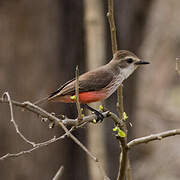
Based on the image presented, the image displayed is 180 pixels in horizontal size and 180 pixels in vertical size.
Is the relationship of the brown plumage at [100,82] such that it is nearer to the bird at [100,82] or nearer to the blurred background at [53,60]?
the bird at [100,82]

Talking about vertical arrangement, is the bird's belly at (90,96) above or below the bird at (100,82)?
below

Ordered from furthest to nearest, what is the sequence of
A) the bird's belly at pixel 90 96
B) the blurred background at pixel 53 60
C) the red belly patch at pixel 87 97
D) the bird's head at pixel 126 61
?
1. the blurred background at pixel 53 60
2. the bird's head at pixel 126 61
3. the bird's belly at pixel 90 96
4. the red belly patch at pixel 87 97

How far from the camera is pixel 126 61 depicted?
5301mm

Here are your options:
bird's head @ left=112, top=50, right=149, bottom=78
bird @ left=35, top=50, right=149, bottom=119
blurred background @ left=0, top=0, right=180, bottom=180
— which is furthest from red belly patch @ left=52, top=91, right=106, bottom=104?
blurred background @ left=0, top=0, right=180, bottom=180

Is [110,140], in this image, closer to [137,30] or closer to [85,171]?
[85,171]

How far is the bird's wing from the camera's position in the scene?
14.8 ft

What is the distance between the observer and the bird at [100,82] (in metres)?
4.46

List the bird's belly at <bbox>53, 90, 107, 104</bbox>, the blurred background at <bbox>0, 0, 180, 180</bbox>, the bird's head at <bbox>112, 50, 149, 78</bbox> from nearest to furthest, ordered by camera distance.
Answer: the bird's belly at <bbox>53, 90, 107, 104</bbox>, the bird's head at <bbox>112, 50, 149, 78</bbox>, the blurred background at <bbox>0, 0, 180, 180</bbox>

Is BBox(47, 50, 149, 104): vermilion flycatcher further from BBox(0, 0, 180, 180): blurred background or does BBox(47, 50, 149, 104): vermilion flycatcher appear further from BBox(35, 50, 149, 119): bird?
BBox(0, 0, 180, 180): blurred background

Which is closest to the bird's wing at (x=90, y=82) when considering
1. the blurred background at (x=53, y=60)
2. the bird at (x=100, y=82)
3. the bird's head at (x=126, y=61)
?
the bird at (x=100, y=82)

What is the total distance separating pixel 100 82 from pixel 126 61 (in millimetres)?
442

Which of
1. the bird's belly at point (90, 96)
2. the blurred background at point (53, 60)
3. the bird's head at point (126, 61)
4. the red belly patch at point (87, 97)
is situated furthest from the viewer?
the blurred background at point (53, 60)

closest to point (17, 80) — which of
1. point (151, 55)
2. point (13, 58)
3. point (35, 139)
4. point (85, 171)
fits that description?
point (13, 58)

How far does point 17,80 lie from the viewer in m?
7.85
